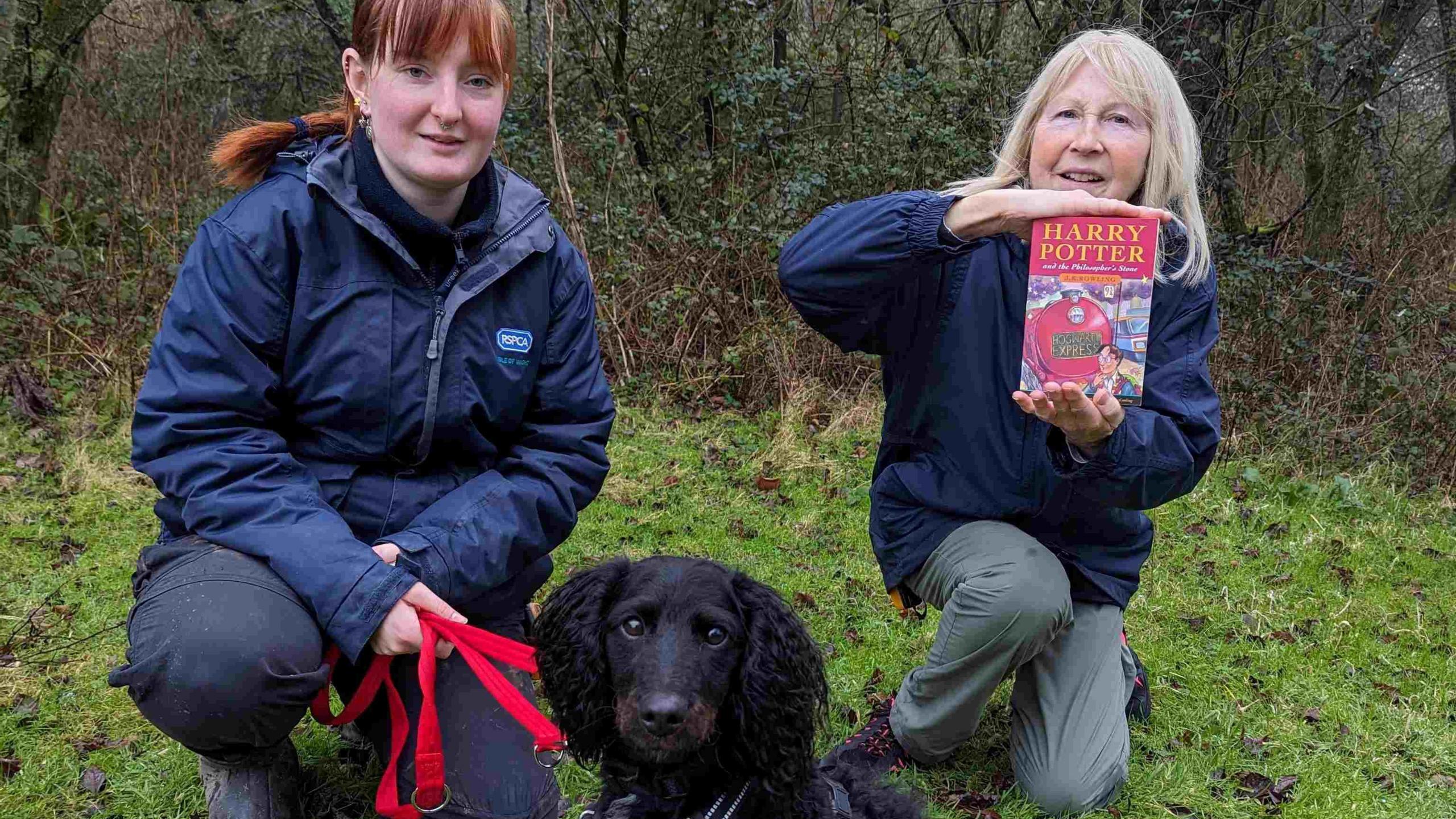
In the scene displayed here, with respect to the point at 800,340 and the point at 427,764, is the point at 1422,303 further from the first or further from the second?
the point at 427,764

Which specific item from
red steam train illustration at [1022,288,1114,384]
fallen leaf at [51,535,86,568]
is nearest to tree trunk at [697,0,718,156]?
fallen leaf at [51,535,86,568]

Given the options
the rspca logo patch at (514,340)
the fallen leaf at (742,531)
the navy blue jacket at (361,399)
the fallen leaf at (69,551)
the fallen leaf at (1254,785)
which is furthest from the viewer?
the fallen leaf at (742,531)

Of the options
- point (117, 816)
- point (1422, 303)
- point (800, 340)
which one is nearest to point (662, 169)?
point (800, 340)

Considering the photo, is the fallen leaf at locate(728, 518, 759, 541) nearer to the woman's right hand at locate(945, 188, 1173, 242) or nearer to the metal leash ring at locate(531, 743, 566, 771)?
the metal leash ring at locate(531, 743, 566, 771)

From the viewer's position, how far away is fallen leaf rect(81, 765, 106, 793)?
2846 mm

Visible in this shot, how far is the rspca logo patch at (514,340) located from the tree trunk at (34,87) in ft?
18.0

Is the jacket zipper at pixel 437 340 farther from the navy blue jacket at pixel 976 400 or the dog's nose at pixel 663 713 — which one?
the dog's nose at pixel 663 713

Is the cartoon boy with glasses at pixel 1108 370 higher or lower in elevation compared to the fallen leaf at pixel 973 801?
higher

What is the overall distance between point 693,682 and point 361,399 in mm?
1052

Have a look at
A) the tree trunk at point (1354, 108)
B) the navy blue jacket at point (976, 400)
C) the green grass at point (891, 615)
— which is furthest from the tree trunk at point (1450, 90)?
the navy blue jacket at point (976, 400)

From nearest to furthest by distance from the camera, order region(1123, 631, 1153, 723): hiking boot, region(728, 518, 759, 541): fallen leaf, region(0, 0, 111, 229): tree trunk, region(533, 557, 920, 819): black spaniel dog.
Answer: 1. region(533, 557, 920, 819): black spaniel dog
2. region(1123, 631, 1153, 723): hiking boot
3. region(728, 518, 759, 541): fallen leaf
4. region(0, 0, 111, 229): tree trunk

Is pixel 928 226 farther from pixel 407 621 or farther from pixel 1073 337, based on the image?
pixel 407 621

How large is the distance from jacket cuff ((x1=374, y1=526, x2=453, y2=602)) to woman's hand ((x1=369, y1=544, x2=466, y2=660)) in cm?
4

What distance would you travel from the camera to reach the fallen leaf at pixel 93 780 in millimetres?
2846
